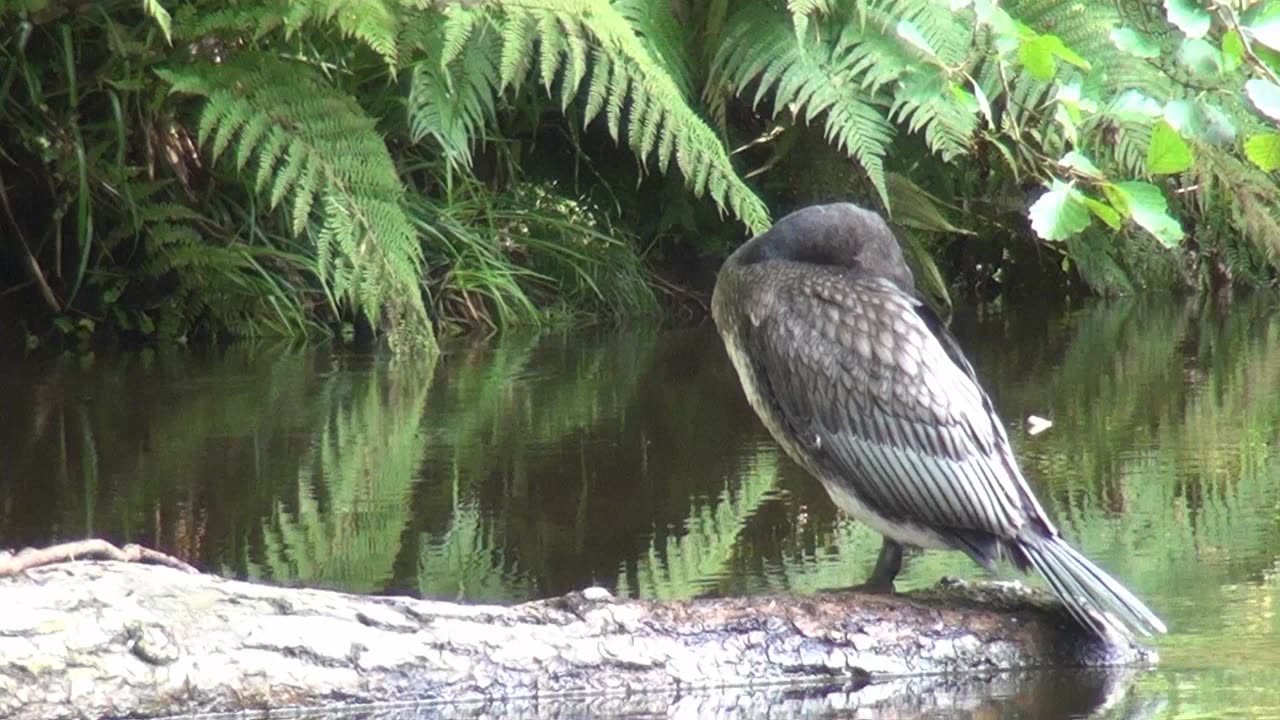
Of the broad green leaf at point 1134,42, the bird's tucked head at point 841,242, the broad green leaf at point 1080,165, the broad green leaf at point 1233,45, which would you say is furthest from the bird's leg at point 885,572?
the broad green leaf at point 1233,45

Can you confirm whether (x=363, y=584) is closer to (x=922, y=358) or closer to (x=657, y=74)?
(x=922, y=358)

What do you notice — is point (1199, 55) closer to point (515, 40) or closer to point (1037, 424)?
point (1037, 424)

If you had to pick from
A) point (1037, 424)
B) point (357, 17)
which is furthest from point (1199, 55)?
point (357, 17)

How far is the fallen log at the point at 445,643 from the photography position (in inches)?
107

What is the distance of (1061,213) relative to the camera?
236cm

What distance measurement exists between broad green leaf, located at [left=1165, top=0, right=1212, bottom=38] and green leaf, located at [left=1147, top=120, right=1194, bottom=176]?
12cm

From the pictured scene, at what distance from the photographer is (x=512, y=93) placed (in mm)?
7773

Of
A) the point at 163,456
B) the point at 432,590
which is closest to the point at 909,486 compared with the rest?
the point at 432,590

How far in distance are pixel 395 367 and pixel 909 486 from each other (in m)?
3.32

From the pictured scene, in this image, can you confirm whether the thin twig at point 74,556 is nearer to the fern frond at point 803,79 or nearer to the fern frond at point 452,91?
the fern frond at point 452,91

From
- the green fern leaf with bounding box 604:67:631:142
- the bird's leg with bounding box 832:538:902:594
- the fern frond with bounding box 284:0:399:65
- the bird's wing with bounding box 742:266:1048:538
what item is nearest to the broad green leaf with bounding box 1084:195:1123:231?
the bird's wing with bounding box 742:266:1048:538

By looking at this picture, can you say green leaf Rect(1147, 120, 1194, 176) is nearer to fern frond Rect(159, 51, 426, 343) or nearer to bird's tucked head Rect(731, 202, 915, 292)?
bird's tucked head Rect(731, 202, 915, 292)

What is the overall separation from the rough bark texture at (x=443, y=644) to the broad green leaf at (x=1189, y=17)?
1123 millimetres

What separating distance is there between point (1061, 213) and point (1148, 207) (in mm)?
102
